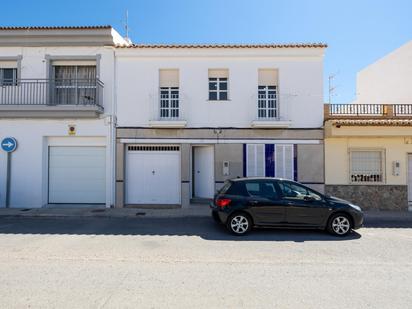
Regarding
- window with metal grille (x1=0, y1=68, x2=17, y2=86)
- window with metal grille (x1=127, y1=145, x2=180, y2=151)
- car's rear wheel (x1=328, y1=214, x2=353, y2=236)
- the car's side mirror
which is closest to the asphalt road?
car's rear wheel (x1=328, y1=214, x2=353, y2=236)

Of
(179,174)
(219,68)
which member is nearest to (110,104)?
(179,174)

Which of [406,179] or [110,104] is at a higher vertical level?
[110,104]

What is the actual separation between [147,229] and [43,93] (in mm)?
7178

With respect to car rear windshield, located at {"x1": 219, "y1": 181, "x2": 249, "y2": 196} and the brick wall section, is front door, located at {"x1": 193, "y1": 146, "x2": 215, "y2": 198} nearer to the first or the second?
car rear windshield, located at {"x1": 219, "y1": 181, "x2": 249, "y2": 196}

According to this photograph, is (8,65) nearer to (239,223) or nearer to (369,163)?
(239,223)

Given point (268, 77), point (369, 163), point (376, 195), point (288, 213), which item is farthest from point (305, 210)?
point (268, 77)

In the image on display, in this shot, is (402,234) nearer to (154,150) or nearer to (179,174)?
(179,174)

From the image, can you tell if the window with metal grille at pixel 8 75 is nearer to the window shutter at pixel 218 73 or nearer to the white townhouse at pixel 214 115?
the white townhouse at pixel 214 115

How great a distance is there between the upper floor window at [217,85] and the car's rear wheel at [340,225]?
6.05 meters

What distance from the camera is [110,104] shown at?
10.6 m

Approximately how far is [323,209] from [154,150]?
21.6 feet

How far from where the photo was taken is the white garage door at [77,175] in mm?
10727

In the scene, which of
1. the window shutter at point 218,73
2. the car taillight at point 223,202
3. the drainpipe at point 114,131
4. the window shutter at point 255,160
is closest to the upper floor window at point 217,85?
the window shutter at point 218,73

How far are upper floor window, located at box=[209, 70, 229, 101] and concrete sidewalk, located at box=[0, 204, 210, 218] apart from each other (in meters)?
4.38
